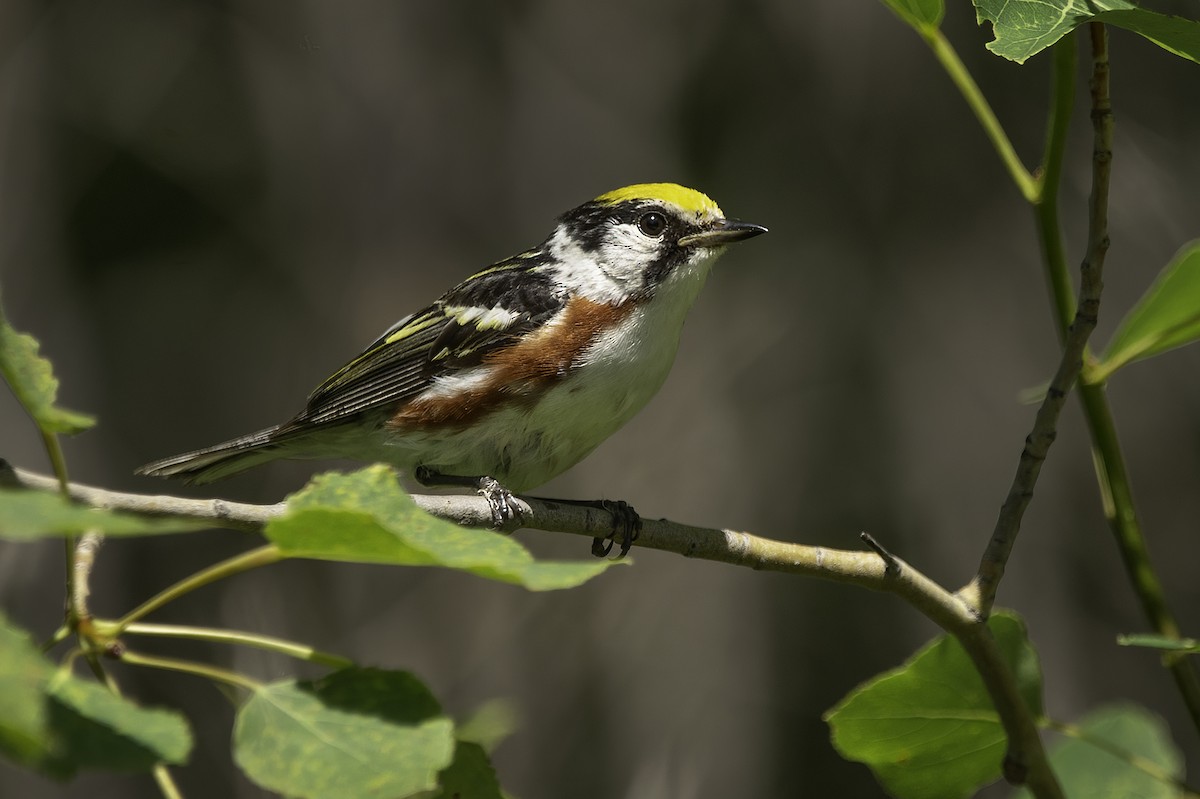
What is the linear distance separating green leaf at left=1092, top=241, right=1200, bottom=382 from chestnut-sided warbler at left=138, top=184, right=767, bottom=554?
1.35 meters

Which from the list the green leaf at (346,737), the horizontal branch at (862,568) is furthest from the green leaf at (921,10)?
the green leaf at (346,737)

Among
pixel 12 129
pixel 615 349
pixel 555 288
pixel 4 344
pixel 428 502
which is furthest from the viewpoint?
pixel 12 129

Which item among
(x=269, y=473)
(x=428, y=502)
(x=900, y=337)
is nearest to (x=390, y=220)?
(x=269, y=473)

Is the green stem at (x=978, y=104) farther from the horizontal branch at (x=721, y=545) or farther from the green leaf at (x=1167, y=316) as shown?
the horizontal branch at (x=721, y=545)

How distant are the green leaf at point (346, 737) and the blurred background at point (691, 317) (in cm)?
545

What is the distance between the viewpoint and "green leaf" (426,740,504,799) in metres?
1.36

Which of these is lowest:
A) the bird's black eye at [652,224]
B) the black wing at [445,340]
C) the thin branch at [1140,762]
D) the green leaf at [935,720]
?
the thin branch at [1140,762]

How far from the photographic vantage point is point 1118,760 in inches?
74.7

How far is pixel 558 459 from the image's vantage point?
3.19 m

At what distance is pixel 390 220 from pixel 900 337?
3.35 meters

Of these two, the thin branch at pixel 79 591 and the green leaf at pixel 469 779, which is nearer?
the thin branch at pixel 79 591

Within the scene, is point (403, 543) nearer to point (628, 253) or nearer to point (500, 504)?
point (500, 504)

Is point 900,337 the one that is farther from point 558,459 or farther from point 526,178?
point 558,459

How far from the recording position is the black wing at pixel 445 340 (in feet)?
10.9
